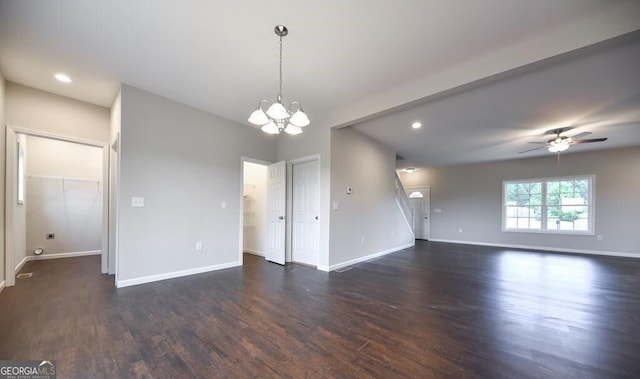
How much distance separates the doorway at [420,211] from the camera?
361 inches

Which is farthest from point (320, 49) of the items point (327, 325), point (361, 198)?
point (361, 198)

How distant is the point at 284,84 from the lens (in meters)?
3.42

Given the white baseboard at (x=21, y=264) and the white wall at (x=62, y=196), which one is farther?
the white wall at (x=62, y=196)

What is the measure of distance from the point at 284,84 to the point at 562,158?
27.0ft

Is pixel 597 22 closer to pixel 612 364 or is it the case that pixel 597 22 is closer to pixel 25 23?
pixel 612 364

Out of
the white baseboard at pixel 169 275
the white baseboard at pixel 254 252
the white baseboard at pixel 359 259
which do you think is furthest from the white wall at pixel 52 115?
the white baseboard at pixel 359 259

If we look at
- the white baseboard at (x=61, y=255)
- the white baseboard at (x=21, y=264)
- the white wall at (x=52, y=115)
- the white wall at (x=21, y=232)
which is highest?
the white wall at (x=52, y=115)

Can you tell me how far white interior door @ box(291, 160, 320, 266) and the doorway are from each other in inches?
220

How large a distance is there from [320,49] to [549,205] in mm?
8269

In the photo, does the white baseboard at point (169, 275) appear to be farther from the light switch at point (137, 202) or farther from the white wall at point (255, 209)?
the white wall at point (255, 209)

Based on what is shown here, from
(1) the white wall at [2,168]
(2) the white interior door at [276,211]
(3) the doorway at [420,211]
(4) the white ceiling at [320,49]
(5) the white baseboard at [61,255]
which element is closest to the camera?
(4) the white ceiling at [320,49]

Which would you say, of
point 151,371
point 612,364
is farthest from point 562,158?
point 151,371

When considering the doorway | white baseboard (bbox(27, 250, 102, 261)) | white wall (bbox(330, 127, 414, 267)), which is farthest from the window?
white baseboard (bbox(27, 250, 102, 261))

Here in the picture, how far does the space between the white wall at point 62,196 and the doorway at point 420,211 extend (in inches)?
378
